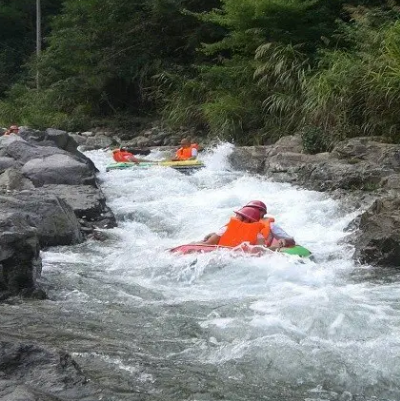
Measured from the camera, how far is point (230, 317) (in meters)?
4.73

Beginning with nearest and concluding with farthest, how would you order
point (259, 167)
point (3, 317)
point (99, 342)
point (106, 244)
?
point (99, 342), point (3, 317), point (106, 244), point (259, 167)

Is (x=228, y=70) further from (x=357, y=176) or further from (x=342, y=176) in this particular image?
(x=357, y=176)

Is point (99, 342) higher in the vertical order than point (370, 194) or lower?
higher

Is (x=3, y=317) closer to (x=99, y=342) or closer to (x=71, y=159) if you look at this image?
(x=99, y=342)

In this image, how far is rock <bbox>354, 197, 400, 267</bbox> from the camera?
257 inches

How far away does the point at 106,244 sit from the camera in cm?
770

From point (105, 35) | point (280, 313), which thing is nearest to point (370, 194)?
point (280, 313)

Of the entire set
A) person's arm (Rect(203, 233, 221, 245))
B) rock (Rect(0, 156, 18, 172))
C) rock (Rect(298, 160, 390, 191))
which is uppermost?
person's arm (Rect(203, 233, 221, 245))

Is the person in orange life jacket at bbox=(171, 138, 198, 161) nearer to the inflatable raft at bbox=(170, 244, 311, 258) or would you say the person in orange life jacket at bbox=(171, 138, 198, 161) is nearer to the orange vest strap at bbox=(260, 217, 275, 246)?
the orange vest strap at bbox=(260, 217, 275, 246)

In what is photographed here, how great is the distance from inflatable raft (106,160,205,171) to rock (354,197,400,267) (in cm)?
543

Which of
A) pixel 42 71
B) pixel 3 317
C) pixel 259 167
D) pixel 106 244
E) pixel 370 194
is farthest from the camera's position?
pixel 42 71

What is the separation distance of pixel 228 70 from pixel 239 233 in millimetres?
9297

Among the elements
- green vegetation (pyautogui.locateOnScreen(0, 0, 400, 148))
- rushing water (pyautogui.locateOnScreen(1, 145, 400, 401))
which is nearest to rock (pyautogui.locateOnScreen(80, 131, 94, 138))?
green vegetation (pyautogui.locateOnScreen(0, 0, 400, 148))

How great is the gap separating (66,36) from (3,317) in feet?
55.2
